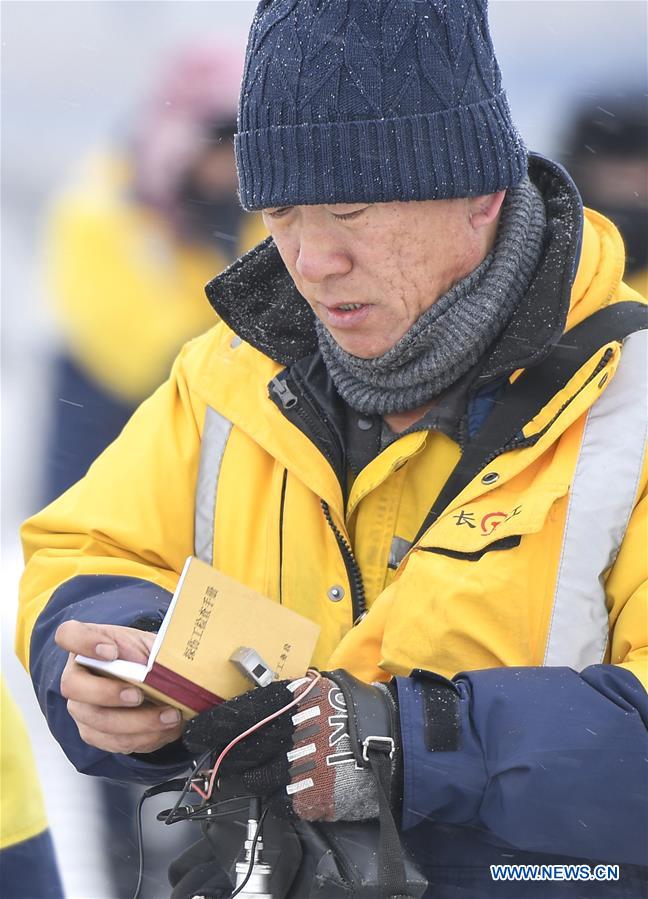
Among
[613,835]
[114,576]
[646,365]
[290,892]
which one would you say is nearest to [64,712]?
[114,576]

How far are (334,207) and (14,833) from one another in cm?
137

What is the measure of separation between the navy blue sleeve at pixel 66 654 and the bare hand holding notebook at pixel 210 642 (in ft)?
0.74

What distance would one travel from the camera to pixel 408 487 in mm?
2176

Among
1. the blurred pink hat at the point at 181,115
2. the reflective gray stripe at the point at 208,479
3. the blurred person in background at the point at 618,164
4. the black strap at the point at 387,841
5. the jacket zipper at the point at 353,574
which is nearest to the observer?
the black strap at the point at 387,841

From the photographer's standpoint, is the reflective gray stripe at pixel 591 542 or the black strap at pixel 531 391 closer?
the reflective gray stripe at pixel 591 542

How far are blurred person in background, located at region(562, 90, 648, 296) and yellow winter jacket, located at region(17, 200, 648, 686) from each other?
1.70 m

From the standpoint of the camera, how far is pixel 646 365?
2.05m

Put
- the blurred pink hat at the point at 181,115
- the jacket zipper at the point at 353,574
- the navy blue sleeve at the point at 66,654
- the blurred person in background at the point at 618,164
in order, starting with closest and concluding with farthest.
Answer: the navy blue sleeve at the point at 66,654, the jacket zipper at the point at 353,574, the blurred person in background at the point at 618,164, the blurred pink hat at the point at 181,115

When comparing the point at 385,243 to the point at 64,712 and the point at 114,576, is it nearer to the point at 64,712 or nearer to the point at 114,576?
the point at 114,576

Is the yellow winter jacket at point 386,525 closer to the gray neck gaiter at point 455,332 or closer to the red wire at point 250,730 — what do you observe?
the gray neck gaiter at point 455,332

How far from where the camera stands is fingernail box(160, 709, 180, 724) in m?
1.82

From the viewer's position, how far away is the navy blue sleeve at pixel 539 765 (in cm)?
174

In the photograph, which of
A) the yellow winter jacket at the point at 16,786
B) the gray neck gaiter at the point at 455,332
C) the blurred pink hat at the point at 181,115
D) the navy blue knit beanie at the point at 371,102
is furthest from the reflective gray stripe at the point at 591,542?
the blurred pink hat at the point at 181,115

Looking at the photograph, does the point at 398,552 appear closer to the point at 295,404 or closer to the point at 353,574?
the point at 353,574
